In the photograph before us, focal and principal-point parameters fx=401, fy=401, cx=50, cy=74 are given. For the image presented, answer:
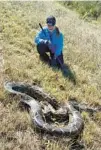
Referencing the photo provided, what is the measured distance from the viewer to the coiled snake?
5.88 metres

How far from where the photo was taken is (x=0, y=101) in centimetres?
662

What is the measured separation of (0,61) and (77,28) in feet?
18.9

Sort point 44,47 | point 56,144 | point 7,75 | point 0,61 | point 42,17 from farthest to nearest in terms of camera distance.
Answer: point 42,17, point 44,47, point 0,61, point 7,75, point 56,144

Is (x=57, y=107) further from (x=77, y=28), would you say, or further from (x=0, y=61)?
(x=77, y=28)

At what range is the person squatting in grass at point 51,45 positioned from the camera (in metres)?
9.20

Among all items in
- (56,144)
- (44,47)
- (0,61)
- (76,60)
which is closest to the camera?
(56,144)

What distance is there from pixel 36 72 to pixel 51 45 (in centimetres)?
108

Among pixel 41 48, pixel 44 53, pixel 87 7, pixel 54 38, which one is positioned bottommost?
pixel 87 7

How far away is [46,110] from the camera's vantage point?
263 inches

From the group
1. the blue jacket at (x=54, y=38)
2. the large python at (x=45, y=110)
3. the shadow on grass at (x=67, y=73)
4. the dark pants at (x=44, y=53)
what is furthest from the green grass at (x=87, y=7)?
the large python at (x=45, y=110)

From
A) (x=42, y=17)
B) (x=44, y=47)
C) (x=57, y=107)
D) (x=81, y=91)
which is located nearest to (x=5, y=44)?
(x=44, y=47)

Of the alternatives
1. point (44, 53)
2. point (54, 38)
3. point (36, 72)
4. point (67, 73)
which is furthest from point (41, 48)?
point (36, 72)

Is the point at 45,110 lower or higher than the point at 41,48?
higher

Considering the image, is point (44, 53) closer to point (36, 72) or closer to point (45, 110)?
point (36, 72)
